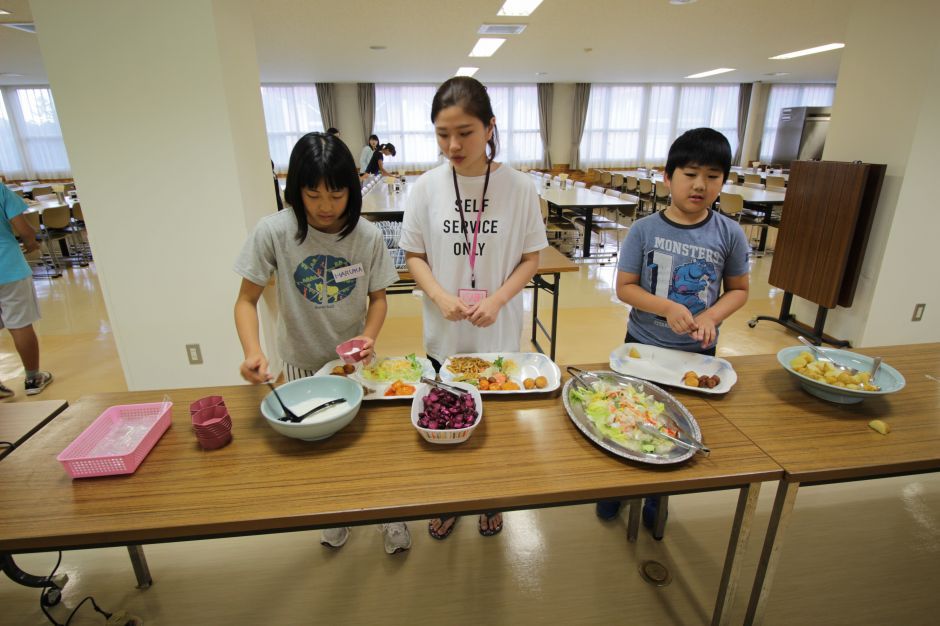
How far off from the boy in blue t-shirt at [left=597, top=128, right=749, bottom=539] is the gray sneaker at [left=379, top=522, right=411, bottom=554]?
41.5 inches

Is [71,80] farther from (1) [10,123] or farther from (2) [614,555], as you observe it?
(1) [10,123]

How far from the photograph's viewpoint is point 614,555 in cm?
157

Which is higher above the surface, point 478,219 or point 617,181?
point 478,219

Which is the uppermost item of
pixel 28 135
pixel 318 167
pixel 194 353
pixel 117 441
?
pixel 28 135

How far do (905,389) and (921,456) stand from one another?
361 millimetres

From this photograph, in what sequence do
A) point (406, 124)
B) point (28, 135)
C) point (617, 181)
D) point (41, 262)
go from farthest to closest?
point (406, 124) → point (28, 135) → point (617, 181) → point (41, 262)

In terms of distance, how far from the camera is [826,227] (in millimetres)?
2930

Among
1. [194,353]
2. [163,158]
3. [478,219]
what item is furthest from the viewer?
[194,353]

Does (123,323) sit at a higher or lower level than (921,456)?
lower

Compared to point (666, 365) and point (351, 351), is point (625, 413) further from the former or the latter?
point (351, 351)

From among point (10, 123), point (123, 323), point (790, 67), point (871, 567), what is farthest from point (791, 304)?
point (10, 123)

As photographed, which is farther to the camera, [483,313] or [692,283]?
[692,283]

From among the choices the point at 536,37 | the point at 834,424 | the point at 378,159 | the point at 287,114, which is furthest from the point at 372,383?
the point at 287,114

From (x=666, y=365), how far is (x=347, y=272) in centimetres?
96
